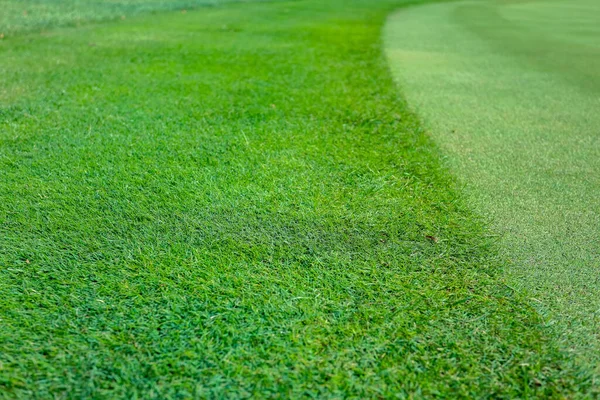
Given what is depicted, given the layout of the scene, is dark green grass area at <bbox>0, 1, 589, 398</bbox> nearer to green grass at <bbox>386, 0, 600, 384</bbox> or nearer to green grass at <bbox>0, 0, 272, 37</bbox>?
green grass at <bbox>386, 0, 600, 384</bbox>

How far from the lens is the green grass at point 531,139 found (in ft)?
4.58

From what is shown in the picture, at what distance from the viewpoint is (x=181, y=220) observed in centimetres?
164

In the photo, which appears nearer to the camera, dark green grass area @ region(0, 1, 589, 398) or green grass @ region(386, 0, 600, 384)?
dark green grass area @ region(0, 1, 589, 398)

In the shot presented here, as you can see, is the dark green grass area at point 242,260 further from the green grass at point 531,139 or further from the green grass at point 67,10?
the green grass at point 67,10

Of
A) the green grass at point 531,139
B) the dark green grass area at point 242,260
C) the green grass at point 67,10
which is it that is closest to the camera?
the dark green grass area at point 242,260

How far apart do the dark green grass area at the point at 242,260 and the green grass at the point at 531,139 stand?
11 centimetres

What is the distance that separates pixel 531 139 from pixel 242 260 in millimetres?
1769

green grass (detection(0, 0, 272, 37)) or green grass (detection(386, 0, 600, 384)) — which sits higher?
green grass (detection(0, 0, 272, 37))

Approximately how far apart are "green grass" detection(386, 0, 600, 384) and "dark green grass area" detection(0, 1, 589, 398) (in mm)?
115

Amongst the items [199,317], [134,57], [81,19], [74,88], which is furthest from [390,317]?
[81,19]

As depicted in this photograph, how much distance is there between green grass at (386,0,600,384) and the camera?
140 centimetres

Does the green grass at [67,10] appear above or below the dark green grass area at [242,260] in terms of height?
above

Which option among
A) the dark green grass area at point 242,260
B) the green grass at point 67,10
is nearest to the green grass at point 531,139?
the dark green grass area at point 242,260

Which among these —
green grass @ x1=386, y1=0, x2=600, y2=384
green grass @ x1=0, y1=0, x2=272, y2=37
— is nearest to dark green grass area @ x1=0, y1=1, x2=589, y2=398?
green grass @ x1=386, y1=0, x2=600, y2=384
